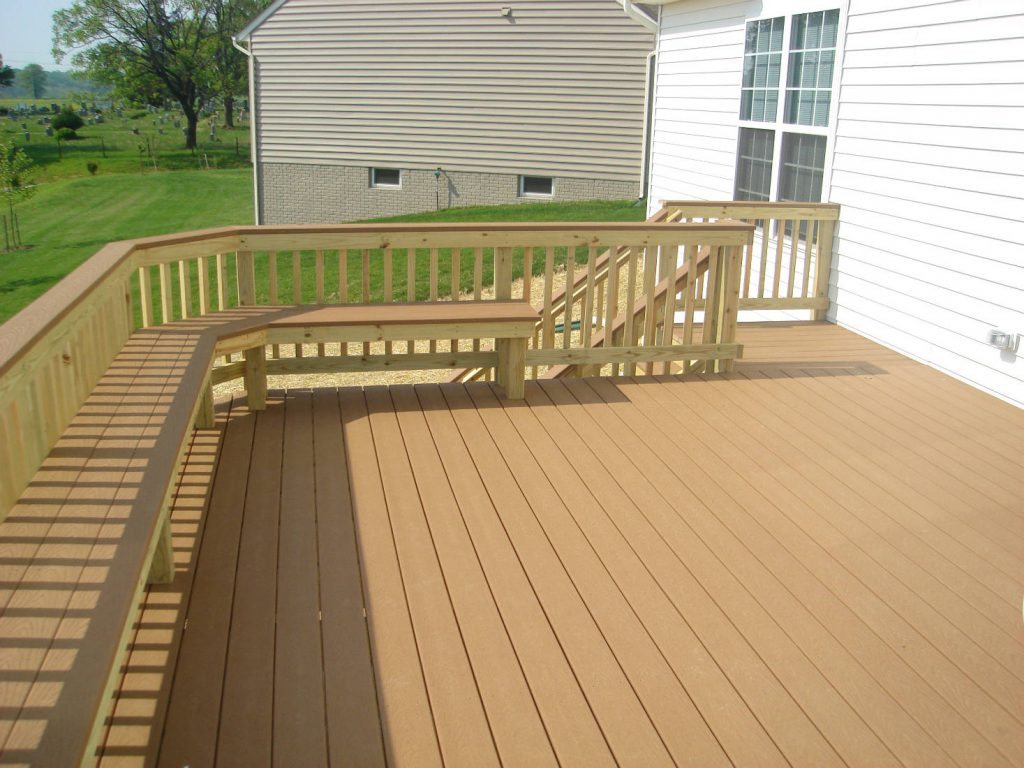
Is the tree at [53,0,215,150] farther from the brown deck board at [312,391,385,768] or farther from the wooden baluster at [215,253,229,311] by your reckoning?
the brown deck board at [312,391,385,768]

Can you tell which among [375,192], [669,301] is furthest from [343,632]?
[375,192]

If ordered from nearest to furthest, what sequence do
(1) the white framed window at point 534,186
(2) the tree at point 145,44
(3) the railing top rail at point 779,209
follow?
(3) the railing top rail at point 779,209
(1) the white framed window at point 534,186
(2) the tree at point 145,44

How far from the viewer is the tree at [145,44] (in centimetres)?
3691

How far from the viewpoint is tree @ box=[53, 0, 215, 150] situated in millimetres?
36906

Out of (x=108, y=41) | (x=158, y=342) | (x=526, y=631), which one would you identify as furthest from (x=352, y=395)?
(x=108, y=41)

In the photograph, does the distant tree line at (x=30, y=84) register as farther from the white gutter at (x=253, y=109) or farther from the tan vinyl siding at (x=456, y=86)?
the tan vinyl siding at (x=456, y=86)

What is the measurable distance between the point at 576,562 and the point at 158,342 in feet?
7.52

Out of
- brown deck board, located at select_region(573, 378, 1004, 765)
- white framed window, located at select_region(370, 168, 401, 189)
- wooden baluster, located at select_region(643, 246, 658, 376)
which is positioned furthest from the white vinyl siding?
white framed window, located at select_region(370, 168, 401, 189)

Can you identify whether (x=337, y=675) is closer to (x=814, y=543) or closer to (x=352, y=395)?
(x=814, y=543)

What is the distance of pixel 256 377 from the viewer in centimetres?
504

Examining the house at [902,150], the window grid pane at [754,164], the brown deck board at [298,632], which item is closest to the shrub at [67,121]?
the window grid pane at [754,164]

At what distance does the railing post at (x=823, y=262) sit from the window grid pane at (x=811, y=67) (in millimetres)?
777

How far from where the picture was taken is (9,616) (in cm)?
221

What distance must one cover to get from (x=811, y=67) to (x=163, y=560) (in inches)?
237
